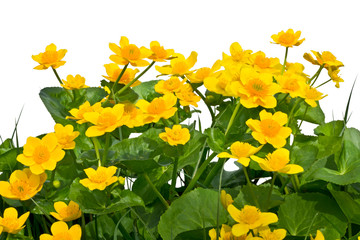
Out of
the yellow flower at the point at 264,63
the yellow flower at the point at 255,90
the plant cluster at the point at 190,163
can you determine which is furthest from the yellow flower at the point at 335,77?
the yellow flower at the point at 255,90

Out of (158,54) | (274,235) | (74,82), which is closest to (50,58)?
(74,82)

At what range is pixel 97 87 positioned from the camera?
4.23ft

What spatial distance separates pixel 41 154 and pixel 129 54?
256 mm

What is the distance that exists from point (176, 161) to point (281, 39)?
36 centimetres

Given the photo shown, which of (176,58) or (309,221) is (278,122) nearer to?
(309,221)

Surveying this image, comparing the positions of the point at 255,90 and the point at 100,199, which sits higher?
the point at 255,90

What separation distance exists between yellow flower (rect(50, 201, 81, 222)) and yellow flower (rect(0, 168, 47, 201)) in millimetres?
46

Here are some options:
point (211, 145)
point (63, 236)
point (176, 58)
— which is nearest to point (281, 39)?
point (176, 58)

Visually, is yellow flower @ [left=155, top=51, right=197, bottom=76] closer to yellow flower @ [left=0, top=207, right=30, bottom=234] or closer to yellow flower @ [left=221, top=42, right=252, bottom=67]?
yellow flower @ [left=221, top=42, right=252, bottom=67]

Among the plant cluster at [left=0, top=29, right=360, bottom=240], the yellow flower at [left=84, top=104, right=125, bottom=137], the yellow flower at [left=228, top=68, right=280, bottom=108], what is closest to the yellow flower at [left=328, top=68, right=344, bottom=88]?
the plant cluster at [left=0, top=29, right=360, bottom=240]

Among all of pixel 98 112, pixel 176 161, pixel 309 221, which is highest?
pixel 98 112

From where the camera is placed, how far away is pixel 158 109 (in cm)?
102

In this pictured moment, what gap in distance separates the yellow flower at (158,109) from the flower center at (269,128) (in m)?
0.17

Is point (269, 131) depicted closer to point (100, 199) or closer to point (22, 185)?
point (100, 199)
